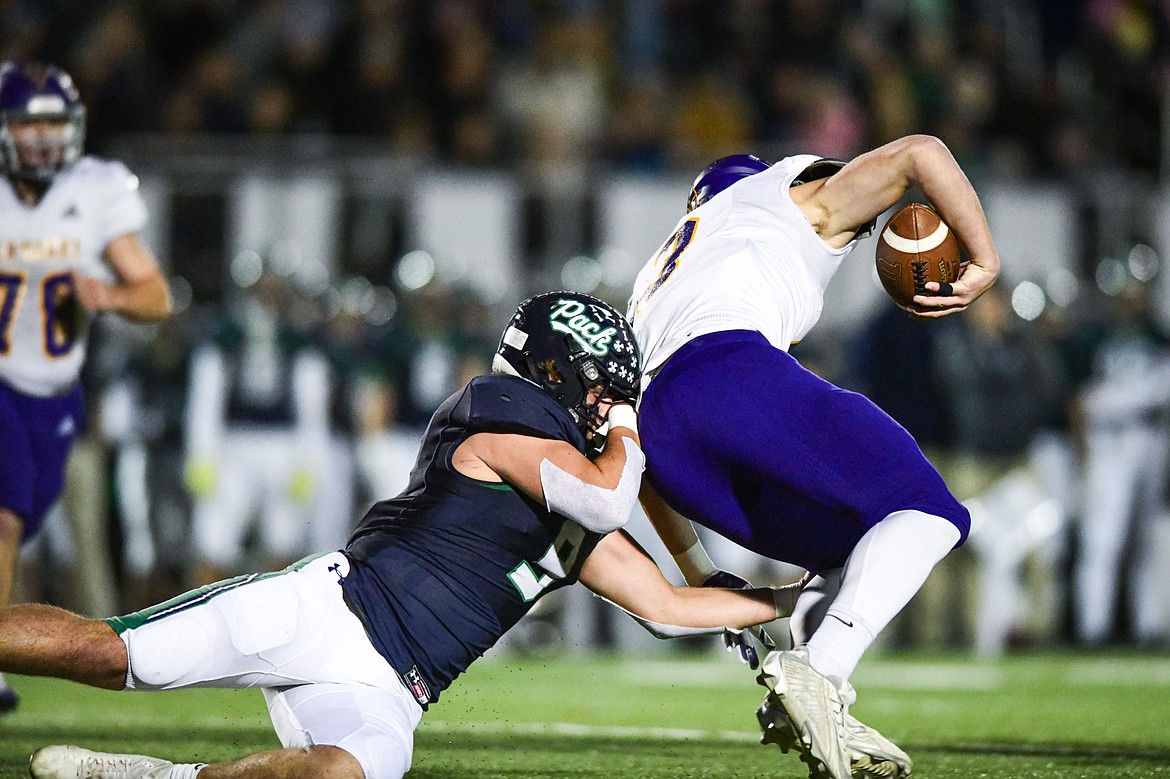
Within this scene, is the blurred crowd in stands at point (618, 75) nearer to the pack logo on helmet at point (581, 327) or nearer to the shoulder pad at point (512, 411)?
the pack logo on helmet at point (581, 327)

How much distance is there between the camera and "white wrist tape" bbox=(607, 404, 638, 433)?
394 cm

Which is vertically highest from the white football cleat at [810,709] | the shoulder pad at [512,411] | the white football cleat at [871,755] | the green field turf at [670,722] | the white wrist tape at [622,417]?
the shoulder pad at [512,411]

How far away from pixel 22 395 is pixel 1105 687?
506 cm

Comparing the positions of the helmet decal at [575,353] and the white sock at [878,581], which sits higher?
the helmet decal at [575,353]

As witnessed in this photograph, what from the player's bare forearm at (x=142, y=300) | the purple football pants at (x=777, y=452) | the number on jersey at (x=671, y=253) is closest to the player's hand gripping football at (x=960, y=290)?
the purple football pants at (x=777, y=452)

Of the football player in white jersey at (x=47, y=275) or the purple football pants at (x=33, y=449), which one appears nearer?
the purple football pants at (x=33, y=449)

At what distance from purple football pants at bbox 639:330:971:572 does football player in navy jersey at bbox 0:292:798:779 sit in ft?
0.51

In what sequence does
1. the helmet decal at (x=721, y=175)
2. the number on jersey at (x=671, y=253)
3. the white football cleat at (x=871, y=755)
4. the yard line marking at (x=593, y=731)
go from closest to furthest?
the white football cleat at (x=871, y=755) → the number on jersey at (x=671, y=253) → the helmet decal at (x=721, y=175) → the yard line marking at (x=593, y=731)

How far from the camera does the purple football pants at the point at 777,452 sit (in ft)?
12.5

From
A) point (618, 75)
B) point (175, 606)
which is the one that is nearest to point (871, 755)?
point (175, 606)

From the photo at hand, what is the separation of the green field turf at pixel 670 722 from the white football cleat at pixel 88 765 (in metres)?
0.60

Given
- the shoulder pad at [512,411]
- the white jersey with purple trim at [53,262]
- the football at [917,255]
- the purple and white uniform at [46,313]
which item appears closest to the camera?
the shoulder pad at [512,411]

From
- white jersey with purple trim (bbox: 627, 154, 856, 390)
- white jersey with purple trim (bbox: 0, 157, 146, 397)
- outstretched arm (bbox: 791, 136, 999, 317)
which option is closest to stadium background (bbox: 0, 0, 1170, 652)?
white jersey with purple trim (bbox: 0, 157, 146, 397)

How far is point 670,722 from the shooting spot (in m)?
6.08
